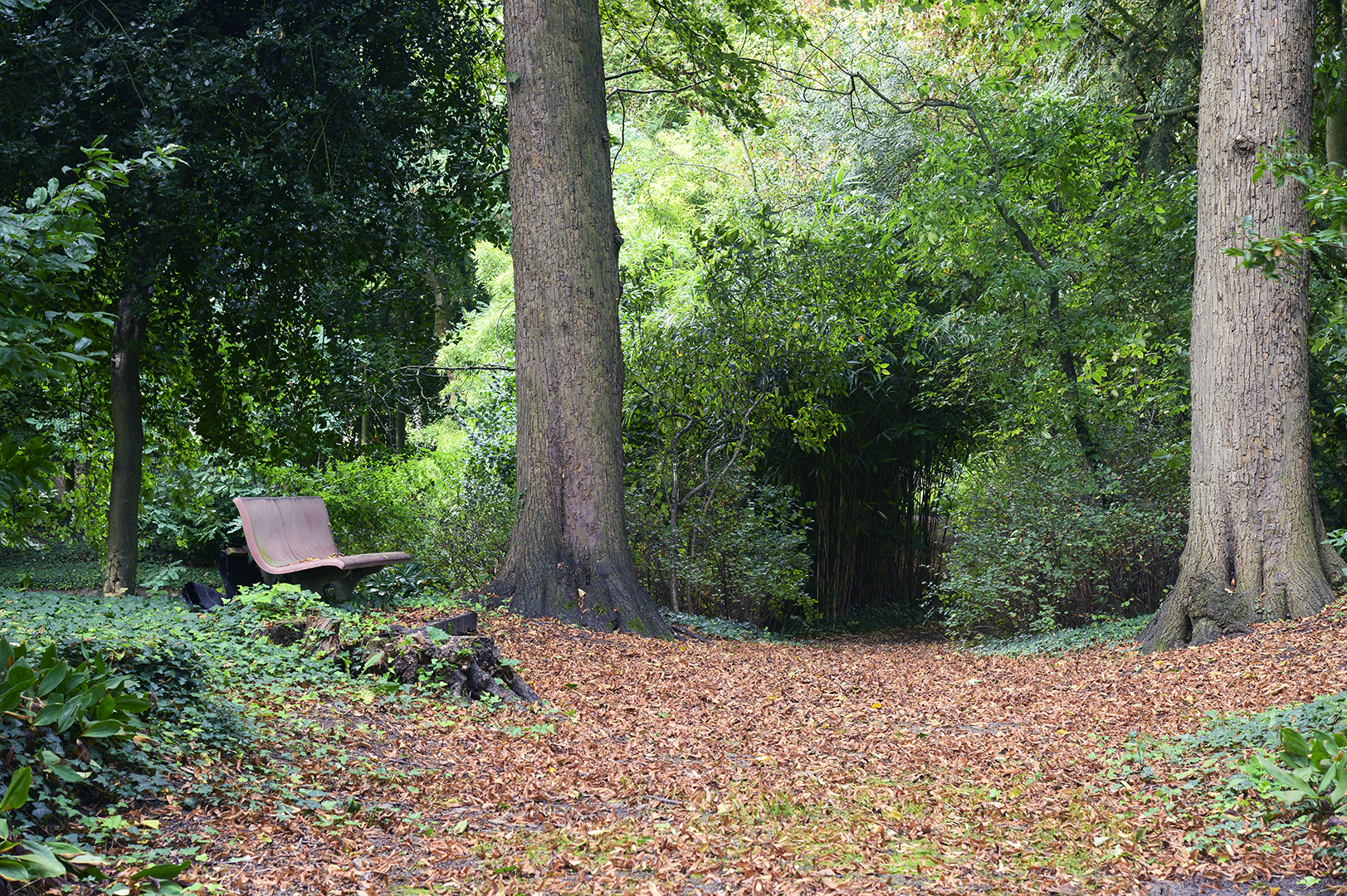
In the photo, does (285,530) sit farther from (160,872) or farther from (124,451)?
(160,872)

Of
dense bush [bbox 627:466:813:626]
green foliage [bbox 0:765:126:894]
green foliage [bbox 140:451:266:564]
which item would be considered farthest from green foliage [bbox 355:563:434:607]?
green foliage [bbox 0:765:126:894]

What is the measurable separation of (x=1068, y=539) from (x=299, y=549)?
237 inches

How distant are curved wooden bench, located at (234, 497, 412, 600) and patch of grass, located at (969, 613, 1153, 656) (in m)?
4.84

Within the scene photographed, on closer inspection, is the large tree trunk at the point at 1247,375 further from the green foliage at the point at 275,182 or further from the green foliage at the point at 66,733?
the green foliage at the point at 275,182

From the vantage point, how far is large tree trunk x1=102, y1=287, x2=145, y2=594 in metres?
7.23

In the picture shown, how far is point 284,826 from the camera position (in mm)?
2615

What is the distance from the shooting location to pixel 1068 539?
759 centimetres

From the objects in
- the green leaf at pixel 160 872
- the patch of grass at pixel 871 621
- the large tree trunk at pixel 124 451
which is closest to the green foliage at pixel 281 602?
the green leaf at pixel 160 872

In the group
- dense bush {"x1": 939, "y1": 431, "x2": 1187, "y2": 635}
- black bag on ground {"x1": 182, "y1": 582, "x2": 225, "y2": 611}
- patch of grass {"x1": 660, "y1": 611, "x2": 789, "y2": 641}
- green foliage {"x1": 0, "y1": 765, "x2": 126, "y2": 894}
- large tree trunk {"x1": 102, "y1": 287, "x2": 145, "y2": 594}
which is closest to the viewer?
green foliage {"x1": 0, "y1": 765, "x2": 126, "y2": 894}

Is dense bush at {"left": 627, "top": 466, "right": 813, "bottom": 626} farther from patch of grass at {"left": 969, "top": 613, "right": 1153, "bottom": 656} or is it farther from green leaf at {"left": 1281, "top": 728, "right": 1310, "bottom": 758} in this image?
green leaf at {"left": 1281, "top": 728, "right": 1310, "bottom": 758}

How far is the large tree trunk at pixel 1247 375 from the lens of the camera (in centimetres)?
533

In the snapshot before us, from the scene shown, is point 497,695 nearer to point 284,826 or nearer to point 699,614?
point 284,826

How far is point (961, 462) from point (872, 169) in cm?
380

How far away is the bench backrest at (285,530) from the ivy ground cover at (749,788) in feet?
7.55
